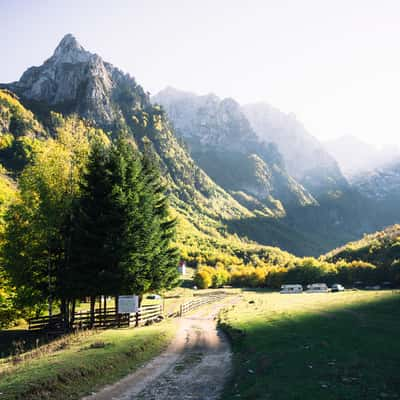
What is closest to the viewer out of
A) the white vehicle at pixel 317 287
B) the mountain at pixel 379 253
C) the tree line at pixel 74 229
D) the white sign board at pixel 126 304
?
the white sign board at pixel 126 304

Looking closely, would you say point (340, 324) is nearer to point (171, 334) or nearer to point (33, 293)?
point (171, 334)

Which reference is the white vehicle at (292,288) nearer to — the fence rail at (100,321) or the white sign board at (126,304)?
the fence rail at (100,321)

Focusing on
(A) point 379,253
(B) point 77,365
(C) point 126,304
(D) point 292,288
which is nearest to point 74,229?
(C) point 126,304

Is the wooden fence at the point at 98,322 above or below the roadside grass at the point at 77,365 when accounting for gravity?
above

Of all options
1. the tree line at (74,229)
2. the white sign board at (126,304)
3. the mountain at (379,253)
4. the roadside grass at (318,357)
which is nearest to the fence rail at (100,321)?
the tree line at (74,229)

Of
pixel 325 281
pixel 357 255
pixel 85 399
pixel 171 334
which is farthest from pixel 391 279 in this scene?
pixel 85 399

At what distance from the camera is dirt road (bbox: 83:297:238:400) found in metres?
16.5

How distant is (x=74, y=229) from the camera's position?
34562 mm

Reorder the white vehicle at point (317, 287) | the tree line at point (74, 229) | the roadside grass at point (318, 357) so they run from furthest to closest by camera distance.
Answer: the white vehicle at point (317, 287) < the tree line at point (74, 229) < the roadside grass at point (318, 357)

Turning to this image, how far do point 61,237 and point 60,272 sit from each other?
10.6 feet

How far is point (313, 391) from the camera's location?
565 inches

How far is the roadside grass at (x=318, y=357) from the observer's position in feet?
48.0

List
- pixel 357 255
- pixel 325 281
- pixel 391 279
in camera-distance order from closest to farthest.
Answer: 1. pixel 391 279
2. pixel 325 281
3. pixel 357 255

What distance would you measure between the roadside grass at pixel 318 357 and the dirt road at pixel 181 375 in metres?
0.91
